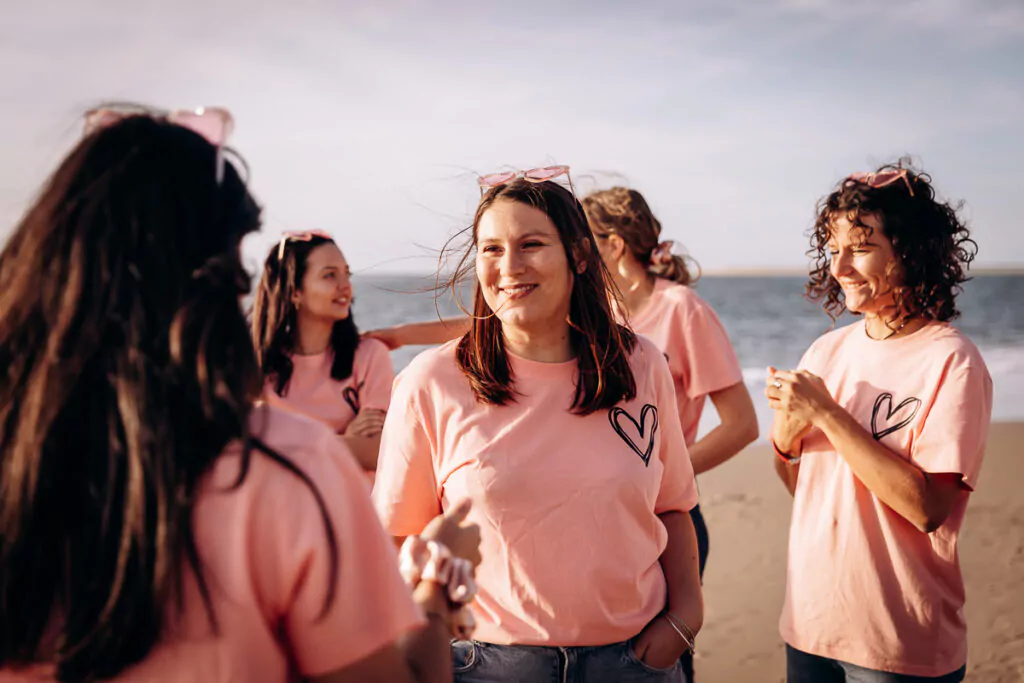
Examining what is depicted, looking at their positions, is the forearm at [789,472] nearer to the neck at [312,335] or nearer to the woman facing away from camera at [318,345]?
the woman facing away from camera at [318,345]

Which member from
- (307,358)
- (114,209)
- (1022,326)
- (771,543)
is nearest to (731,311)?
(1022,326)

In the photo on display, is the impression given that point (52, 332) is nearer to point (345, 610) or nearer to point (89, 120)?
point (89, 120)

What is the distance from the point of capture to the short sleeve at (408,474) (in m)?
2.43

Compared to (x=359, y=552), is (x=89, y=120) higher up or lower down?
higher up

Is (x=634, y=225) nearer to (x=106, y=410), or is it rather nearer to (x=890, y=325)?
(x=890, y=325)

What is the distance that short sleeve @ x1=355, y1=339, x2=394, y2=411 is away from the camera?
169 inches

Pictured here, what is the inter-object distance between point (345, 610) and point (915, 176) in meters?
2.68

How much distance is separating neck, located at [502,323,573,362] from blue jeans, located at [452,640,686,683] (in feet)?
2.76

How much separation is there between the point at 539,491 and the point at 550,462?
9cm

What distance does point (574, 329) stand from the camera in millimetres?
2717

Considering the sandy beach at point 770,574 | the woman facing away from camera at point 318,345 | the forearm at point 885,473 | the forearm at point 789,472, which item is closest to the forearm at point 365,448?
→ the woman facing away from camera at point 318,345

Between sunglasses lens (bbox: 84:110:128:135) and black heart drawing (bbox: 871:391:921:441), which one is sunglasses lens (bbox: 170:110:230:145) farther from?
black heart drawing (bbox: 871:391:921:441)

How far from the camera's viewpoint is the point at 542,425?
2428mm

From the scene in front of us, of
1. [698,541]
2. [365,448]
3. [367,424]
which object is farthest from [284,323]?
[698,541]
